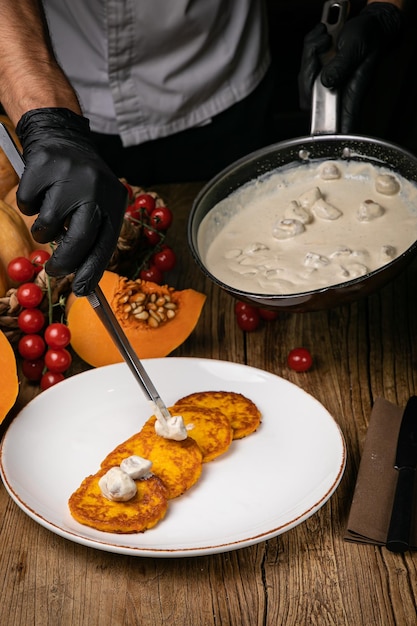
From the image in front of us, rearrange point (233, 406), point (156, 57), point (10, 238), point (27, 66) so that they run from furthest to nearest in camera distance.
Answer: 1. point (156, 57)
2. point (10, 238)
3. point (27, 66)
4. point (233, 406)

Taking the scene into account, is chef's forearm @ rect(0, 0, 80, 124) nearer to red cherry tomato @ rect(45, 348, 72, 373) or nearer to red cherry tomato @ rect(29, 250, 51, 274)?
red cherry tomato @ rect(29, 250, 51, 274)

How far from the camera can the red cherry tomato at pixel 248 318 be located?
1689 millimetres

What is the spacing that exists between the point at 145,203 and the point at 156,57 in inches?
23.0

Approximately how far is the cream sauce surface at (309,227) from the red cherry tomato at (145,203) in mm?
187

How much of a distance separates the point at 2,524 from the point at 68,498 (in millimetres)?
140

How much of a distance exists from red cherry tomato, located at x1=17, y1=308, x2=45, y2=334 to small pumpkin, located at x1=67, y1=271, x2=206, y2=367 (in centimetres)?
6

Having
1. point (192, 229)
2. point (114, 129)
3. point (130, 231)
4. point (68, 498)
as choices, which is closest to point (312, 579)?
point (68, 498)

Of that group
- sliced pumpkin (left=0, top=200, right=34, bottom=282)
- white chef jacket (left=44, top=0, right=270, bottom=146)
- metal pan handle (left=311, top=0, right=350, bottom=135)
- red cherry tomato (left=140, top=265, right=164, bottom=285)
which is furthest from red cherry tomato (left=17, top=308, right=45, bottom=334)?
white chef jacket (left=44, top=0, right=270, bottom=146)

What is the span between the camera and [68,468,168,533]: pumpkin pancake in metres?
1.14

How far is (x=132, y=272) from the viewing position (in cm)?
181

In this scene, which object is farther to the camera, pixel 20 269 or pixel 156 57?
pixel 156 57

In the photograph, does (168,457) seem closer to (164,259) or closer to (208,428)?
(208,428)

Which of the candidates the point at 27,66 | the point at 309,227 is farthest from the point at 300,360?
the point at 27,66

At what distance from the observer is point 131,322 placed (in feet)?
5.15
